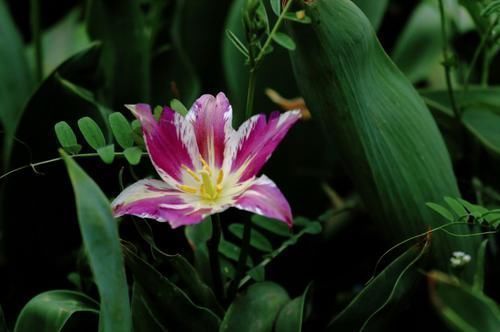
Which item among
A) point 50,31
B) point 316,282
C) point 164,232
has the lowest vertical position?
point 316,282

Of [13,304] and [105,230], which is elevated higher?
[105,230]

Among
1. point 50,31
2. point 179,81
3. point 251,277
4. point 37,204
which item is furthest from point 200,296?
point 50,31

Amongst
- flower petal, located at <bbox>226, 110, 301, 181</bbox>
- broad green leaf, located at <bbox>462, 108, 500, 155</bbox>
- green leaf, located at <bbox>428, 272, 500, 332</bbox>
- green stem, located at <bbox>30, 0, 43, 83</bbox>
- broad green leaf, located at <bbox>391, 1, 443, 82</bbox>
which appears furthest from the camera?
broad green leaf, located at <bbox>391, 1, 443, 82</bbox>

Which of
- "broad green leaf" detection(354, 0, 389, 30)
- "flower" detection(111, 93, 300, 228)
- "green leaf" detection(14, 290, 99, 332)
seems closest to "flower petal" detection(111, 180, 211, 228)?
"flower" detection(111, 93, 300, 228)

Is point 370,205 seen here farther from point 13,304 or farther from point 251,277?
point 13,304

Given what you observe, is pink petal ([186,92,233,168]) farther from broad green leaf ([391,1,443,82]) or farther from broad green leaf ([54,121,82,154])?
broad green leaf ([391,1,443,82])

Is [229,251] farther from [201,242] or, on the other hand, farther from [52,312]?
[52,312]

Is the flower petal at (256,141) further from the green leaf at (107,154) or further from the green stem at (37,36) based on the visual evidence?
the green stem at (37,36)
